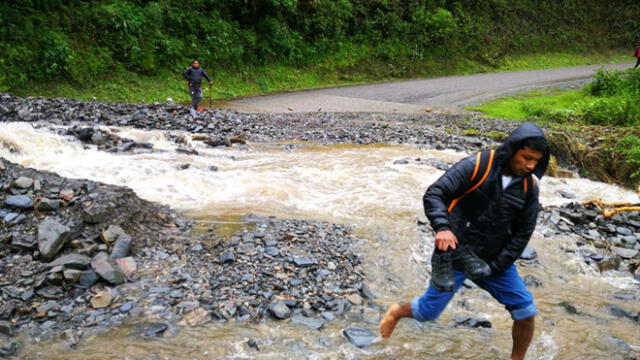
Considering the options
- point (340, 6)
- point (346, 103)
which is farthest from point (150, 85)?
point (340, 6)

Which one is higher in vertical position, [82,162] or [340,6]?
[340,6]

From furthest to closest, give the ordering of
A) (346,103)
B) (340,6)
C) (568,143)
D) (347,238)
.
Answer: (340,6)
(346,103)
(568,143)
(347,238)

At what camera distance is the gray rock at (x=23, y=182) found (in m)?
7.08

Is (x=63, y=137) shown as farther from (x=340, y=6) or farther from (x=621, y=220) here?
(x=340, y=6)

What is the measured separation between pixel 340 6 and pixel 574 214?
84.5 ft

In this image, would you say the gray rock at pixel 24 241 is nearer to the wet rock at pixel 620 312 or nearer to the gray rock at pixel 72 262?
the gray rock at pixel 72 262

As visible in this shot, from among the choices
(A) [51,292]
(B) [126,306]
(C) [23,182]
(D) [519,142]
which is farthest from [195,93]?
(D) [519,142]

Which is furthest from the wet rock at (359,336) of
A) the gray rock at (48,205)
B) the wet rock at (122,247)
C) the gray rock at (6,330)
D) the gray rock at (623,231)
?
the gray rock at (623,231)

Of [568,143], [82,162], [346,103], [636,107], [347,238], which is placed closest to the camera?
[347,238]

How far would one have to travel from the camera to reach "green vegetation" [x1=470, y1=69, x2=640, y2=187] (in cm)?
1193

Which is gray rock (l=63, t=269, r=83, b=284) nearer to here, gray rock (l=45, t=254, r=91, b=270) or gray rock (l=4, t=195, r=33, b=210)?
gray rock (l=45, t=254, r=91, b=270)

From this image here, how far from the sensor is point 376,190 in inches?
374

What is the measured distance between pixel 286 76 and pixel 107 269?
882 inches

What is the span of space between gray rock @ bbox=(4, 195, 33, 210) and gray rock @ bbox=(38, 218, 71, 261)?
826mm
